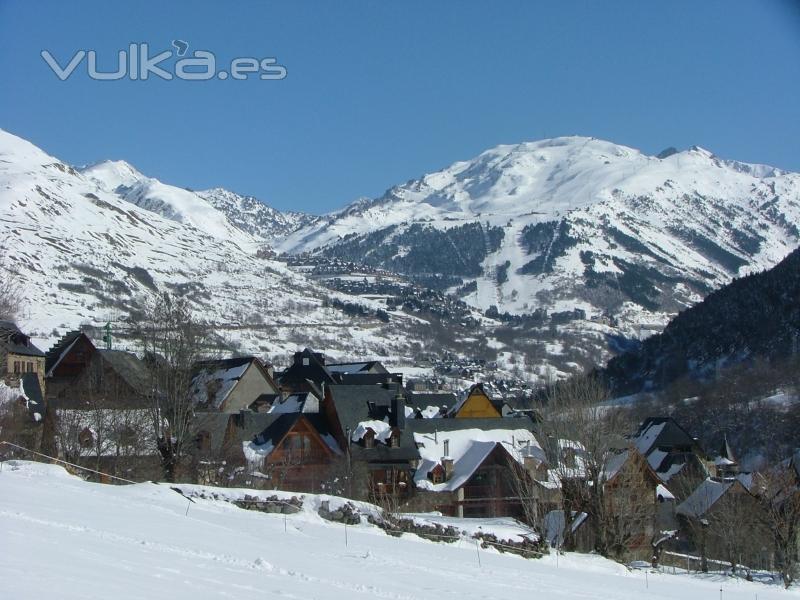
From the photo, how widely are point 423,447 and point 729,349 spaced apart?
5498 inches

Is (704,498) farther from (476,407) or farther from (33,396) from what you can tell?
(33,396)

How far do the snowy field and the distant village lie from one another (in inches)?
246

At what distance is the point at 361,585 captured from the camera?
2164 centimetres

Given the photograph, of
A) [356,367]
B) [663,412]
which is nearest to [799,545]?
[356,367]

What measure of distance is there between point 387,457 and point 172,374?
2671cm

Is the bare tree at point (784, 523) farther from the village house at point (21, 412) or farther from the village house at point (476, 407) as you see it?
the village house at point (476, 407)

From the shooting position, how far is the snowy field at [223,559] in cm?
1784

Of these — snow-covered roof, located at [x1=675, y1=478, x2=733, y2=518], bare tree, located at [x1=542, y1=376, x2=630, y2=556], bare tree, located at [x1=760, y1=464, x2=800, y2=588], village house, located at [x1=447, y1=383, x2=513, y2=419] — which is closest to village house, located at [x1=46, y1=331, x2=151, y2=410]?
bare tree, located at [x1=542, y1=376, x2=630, y2=556]

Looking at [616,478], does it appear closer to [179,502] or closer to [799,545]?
[799,545]

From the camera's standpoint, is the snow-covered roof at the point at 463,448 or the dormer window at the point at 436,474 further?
the dormer window at the point at 436,474

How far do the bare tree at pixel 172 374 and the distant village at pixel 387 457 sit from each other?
0.15 metres

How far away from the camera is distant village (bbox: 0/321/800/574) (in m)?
44.2

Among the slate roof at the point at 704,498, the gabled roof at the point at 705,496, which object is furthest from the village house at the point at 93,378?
the slate roof at the point at 704,498

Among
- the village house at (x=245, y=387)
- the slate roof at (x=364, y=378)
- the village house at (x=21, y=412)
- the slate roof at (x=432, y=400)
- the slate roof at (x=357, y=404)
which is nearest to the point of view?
the village house at (x=21, y=412)
